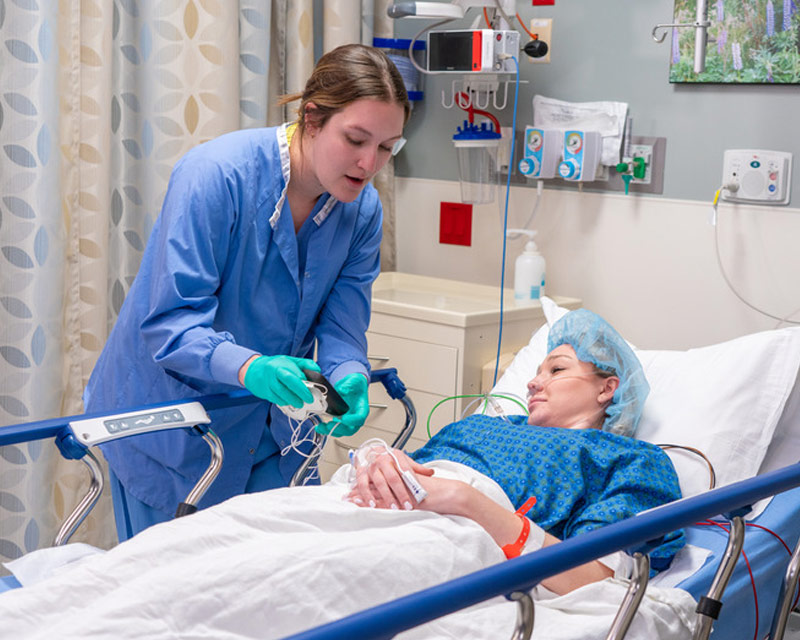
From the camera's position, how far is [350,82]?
67.0 inches

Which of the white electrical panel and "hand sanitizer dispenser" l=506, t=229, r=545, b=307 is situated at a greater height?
the white electrical panel

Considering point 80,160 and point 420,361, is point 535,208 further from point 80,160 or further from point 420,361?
point 80,160

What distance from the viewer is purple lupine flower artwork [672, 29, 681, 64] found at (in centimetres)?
260

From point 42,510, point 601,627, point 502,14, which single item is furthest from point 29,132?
point 601,627

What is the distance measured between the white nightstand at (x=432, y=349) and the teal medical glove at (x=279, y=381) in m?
1.05

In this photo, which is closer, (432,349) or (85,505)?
(85,505)

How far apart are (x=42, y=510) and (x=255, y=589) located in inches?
60.8

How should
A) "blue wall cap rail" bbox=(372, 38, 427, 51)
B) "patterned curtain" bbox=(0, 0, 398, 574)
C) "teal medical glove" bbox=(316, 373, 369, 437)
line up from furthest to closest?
"blue wall cap rail" bbox=(372, 38, 427, 51) → "patterned curtain" bbox=(0, 0, 398, 574) → "teal medical glove" bbox=(316, 373, 369, 437)

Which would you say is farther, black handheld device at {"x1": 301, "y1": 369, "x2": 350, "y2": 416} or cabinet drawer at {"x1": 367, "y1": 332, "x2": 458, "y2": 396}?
cabinet drawer at {"x1": 367, "y1": 332, "x2": 458, "y2": 396}

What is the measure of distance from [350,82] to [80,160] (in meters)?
1.12

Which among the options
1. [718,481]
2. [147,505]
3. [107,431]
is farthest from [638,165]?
[107,431]

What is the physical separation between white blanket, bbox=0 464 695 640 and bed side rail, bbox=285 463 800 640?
0.65 feet

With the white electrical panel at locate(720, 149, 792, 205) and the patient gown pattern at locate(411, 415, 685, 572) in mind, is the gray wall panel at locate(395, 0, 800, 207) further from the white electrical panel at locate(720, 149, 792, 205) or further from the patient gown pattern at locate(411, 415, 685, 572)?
the patient gown pattern at locate(411, 415, 685, 572)

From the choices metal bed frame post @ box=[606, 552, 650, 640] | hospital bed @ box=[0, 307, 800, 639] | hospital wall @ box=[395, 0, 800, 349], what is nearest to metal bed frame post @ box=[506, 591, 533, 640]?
hospital bed @ box=[0, 307, 800, 639]
